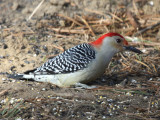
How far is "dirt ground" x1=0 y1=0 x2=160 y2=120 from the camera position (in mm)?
3906

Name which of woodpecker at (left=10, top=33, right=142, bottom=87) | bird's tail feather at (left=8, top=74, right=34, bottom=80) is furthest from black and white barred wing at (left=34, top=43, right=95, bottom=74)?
bird's tail feather at (left=8, top=74, right=34, bottom=80)

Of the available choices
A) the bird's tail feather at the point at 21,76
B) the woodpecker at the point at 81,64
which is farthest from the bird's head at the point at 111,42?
the bird's tail feather at the point at 21,76

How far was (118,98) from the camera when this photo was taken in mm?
4398

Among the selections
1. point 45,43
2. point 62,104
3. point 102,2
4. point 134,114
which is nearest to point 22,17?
point 45,43

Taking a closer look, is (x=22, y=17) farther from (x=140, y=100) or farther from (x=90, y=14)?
(x=140, y=100)

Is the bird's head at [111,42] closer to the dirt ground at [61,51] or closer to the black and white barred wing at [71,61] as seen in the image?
the black and white barred wing at [71,61]

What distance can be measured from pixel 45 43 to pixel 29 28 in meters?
0.77

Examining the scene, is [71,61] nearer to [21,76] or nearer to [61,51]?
[21,76]

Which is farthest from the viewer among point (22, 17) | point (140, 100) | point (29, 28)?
point (22, 17)

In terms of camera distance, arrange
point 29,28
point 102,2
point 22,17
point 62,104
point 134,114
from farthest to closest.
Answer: point 102,2 < point 22,17 < point 29,28 < point 62,104 < point 134,114

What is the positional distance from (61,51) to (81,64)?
1419 mm

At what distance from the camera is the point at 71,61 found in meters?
4.77

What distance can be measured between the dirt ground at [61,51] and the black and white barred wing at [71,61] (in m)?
0.30

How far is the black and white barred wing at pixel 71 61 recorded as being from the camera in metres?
4.69
